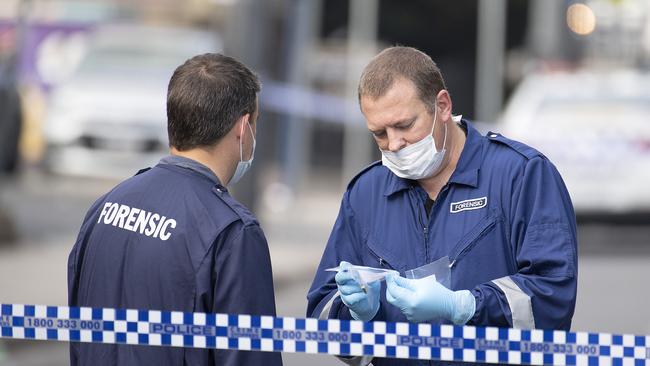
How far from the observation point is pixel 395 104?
3645 mm

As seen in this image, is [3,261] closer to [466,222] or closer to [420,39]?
[466,222]

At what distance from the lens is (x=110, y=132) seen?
624 inches

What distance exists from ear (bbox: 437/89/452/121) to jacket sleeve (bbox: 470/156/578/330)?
0.33 meters

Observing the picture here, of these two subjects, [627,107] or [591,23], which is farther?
[591,23]

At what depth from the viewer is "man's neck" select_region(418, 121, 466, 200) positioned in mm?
3777

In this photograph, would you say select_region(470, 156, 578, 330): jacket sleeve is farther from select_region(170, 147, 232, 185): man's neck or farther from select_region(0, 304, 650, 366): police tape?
select_region(170, 147, 232, 185): man's neck

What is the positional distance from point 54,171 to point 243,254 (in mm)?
13773

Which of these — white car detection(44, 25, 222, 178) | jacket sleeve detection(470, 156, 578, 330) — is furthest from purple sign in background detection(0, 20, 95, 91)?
jacket sleeve detection(470, 156, 578, 330)

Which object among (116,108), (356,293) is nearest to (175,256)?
(356,293)

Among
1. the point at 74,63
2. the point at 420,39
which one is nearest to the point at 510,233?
the point at 74,63

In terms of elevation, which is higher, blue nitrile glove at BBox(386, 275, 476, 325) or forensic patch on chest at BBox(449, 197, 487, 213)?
forensic patch on chest at BBox(449, 197, 487, 213)

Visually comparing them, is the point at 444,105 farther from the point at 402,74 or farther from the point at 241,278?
the point at 241,278

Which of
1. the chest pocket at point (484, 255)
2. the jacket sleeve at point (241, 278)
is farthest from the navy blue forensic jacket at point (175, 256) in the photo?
the chest pocket at point (484, 255)

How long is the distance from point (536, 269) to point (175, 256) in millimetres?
1027
